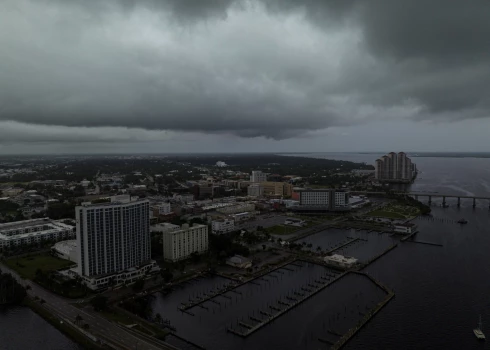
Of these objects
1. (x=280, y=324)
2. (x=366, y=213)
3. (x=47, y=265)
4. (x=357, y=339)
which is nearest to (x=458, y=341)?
(x=357, y=339)

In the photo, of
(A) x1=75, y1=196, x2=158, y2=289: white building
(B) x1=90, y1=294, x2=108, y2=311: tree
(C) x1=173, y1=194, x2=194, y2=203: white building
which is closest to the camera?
(B) x1=90, y1=294, x2=108, y2=311: tree

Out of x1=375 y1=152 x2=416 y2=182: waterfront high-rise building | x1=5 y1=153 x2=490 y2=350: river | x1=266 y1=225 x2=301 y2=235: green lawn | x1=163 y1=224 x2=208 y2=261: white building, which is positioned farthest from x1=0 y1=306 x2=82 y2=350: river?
x1=375 y1=152 x2=416 y2=182: waterfront high-rise building

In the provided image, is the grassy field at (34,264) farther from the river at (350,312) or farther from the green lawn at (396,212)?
the green lawn at (396,212)

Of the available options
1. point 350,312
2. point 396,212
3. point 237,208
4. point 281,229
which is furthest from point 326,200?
point 350,312

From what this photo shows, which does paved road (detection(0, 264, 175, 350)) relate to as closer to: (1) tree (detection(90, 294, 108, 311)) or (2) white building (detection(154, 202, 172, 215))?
(1) tree (detection(90, 294, 108, 311))

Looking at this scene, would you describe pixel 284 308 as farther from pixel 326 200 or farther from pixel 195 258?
pixel 326 200
